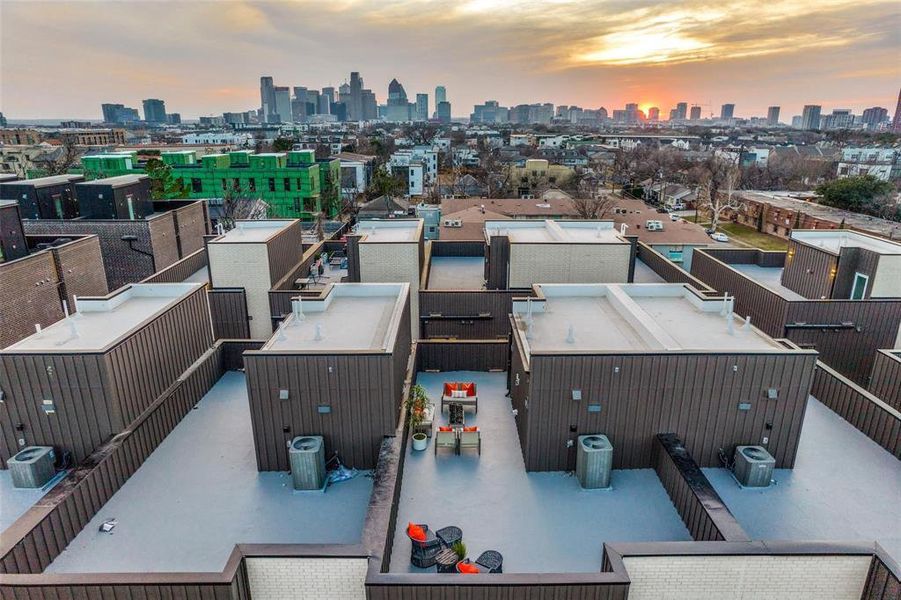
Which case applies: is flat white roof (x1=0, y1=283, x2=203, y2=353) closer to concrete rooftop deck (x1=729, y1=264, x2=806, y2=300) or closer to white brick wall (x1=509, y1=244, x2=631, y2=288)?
white brick wall (x1=509, y1=244, x2=631, y2=288)

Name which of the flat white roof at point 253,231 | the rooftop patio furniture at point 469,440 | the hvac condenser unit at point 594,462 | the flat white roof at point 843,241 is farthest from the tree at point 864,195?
the rooftop patio furniture at point 469,440

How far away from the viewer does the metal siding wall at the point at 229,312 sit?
2094 centimetres

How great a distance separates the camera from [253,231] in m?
23.5

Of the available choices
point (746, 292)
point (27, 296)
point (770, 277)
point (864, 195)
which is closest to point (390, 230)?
point (27, 296)

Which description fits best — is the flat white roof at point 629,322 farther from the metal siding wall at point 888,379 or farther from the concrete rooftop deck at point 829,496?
the metal siding wall at point 888,379

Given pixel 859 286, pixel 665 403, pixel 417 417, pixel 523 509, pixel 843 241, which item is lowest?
pixel 523 509

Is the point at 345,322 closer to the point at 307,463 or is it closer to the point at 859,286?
the point at 307,463

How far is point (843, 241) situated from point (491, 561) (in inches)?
856

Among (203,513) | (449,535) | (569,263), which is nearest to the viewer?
(449,535)

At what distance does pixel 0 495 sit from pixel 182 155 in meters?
56.2

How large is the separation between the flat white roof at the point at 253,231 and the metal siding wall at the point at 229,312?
7.22 ft

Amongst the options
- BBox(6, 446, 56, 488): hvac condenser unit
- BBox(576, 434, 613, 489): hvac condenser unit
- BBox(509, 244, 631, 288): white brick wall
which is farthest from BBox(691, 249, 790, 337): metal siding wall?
BBox(6, 446, 56, 488): hvac condenser unit

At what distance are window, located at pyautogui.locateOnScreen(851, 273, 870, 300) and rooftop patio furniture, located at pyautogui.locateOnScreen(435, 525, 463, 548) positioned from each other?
61.4 feet

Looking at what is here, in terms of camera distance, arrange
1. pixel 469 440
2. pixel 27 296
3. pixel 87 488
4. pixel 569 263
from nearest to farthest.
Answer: pixel 87 488
pixel 469 440
pixel 27 296
pixel 569 263
